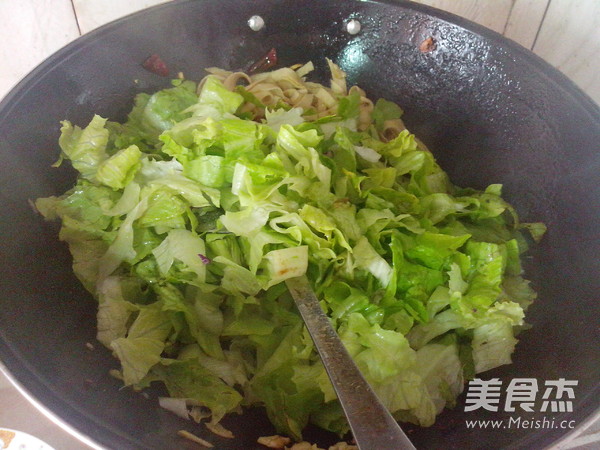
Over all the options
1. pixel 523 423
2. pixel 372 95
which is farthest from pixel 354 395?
pixel 372 95

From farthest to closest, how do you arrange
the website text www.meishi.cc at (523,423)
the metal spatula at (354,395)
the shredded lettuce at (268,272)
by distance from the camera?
the shredded lettuce at (268,272) < the website text www.meishi.cc at (523,423) < the metal spatula at (354,395)

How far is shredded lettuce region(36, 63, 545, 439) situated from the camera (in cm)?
85

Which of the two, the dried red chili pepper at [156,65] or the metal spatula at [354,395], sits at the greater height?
the dried red chili pepper at [156,65]

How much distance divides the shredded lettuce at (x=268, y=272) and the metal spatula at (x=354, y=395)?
0.26ft

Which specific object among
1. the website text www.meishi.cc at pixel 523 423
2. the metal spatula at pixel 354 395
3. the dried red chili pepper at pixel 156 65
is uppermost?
the dried red chili pepper at pixel 156 65

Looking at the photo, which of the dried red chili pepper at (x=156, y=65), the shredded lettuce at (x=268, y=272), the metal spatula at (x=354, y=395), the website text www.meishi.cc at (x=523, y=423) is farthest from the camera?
the dried red chili pepper at (x=156, y=65)

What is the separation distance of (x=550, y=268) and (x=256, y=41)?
0.87 metres

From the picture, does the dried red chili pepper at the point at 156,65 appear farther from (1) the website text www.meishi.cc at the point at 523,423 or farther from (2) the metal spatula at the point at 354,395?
(1) the website text www.meishi.cc at the point at 523,423

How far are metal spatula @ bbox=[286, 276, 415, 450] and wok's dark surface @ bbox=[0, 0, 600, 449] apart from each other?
22 cm

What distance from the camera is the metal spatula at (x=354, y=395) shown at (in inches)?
23.6

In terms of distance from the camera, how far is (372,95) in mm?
1297

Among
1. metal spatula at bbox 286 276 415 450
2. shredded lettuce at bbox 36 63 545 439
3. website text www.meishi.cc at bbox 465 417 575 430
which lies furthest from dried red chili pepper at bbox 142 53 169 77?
website text www.meishi.cc at bbox 465 417 575 430

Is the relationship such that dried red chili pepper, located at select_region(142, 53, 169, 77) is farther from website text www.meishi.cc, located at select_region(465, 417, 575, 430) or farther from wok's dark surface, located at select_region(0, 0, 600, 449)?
website text www.meishi.cc, located at select_region(465, 417, 575, 430)

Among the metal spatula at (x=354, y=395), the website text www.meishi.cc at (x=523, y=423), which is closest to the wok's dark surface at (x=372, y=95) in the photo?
the website text www.meishi.cc at (x=523, y=423)
